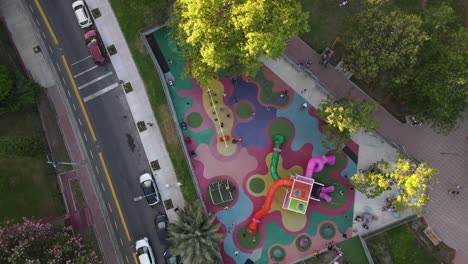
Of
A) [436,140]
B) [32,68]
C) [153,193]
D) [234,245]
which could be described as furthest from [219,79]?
[436,140]

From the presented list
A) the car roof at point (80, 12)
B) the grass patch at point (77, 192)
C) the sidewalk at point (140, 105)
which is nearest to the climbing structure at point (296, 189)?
the sidewalk at point (140, 105)

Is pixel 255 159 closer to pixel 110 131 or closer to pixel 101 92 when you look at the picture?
pixel 110 131

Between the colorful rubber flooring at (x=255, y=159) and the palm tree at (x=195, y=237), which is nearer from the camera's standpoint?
the palm tree at (x=195, y=237)

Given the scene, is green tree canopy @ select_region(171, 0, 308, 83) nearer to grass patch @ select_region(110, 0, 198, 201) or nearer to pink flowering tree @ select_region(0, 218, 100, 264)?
grass patch @ select_region(110, 0, 198, 201)

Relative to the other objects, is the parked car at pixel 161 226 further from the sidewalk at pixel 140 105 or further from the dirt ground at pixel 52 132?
the dirt ground at pixel 52 132

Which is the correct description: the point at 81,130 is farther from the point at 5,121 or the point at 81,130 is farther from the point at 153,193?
the point at 153,193

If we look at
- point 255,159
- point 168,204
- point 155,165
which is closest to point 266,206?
point 255,159
